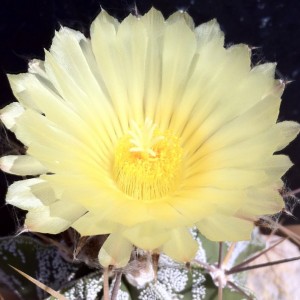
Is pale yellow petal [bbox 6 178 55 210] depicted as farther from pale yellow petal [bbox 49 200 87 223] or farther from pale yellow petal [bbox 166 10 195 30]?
pale yellow petal [bbox 166 10 195 30]

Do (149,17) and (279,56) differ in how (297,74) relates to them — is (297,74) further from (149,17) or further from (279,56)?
(149,17)

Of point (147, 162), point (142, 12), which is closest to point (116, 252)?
point (147, 162)

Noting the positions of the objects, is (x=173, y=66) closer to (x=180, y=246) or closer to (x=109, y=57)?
(x=109, y=57)

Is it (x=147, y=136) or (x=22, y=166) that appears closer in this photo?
(x=22, y=166)

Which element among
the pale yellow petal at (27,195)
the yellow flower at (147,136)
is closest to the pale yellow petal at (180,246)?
the yellow flower at (147,136)

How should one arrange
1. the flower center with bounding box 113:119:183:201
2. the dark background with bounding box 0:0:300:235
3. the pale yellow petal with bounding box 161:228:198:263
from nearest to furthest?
the pale yellow petal with bounding box 161:228:198:263, the flower center with bounding box 113:119:183:201, the dark background with bounding box 0:0:300:235

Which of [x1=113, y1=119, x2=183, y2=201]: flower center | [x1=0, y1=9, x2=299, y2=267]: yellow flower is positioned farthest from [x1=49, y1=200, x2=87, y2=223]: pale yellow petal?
[x1=113, y1=119, x2=183, y2=201]: flower center

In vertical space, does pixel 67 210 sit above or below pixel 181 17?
below
